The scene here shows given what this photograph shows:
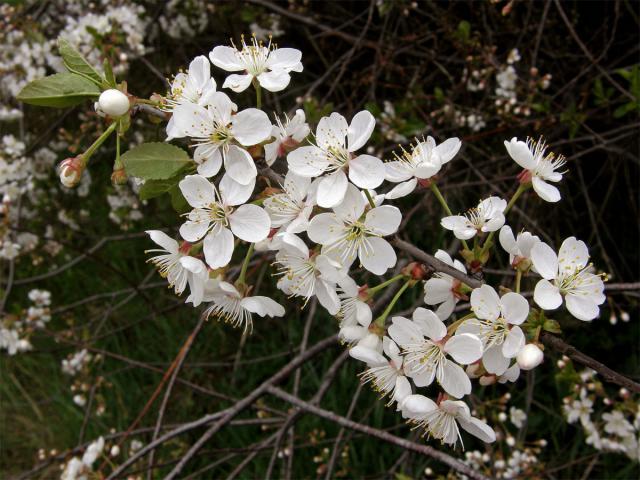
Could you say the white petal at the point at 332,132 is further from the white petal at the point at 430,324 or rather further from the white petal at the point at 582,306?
the white petal at the point at 582,306

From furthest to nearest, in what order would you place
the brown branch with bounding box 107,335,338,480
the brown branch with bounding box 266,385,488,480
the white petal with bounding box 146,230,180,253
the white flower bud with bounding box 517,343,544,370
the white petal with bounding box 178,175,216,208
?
the brown branch with bounding box 107,335,338,480 < the brown branch with bounding box 266,385,488,480 < the white petal with bounding box 146,230,180,253 < the white petal with bounding box 178,175,216,208 < the white flower bud with bounding box 517,343,544,370

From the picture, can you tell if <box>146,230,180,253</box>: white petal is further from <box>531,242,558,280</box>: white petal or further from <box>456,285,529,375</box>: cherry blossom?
<box>531,242,558,280</box>: white petal

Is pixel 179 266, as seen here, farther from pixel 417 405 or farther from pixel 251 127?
pixel 417 405

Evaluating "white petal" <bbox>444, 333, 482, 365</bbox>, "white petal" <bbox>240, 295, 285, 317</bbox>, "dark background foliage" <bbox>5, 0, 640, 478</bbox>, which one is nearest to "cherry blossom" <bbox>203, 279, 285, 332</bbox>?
"white petal" <bbox>240, 295, 285, 317</bbox>

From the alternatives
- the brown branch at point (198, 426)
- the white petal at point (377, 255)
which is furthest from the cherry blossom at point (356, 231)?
the brown branch at point (198, 426)

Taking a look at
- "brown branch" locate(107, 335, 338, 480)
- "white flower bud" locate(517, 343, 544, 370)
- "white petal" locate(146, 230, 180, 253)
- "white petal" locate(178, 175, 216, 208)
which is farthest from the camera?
"brown branch" locate(107, 335, 338, 480)

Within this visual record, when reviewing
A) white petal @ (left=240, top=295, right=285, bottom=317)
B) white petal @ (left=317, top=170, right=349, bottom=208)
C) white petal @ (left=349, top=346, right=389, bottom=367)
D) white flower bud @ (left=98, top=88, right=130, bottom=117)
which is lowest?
white petal @ (left=349, top=346, right=389, bottom=367)

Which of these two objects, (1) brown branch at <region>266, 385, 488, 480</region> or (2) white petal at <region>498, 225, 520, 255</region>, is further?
(1) brown branch at <region>266, 385, 488, 480</region>

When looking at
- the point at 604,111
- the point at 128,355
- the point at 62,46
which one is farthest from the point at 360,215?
the point at 128,355
